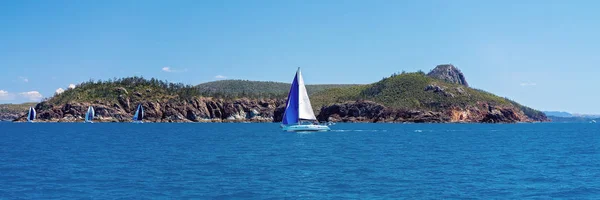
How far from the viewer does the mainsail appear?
101269 millimetres

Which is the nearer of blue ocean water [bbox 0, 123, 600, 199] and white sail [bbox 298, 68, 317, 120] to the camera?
blue ocean water [bbox 0, 123, 600, 199]

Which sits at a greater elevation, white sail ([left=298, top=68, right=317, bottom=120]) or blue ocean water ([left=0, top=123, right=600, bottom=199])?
white sail ([left=298, top=68, right=317, bottom=120])

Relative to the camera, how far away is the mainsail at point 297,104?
332ft

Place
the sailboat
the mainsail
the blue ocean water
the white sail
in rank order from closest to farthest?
the blue ocean water < the mainsail < the sailboat < the white sail

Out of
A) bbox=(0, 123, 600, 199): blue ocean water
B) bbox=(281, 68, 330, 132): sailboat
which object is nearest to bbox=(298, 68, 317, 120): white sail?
bbox=(281, 68, 330, 132): sailboat

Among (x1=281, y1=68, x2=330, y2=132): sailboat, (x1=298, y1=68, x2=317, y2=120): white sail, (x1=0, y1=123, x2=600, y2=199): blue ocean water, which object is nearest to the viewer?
(x1=0, y1=123, x2=600, y2=199): blue ocean water

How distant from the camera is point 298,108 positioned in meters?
104

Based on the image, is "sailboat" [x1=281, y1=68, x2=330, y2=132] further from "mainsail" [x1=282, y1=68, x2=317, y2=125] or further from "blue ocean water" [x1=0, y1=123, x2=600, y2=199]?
"blue ocean water" [x1=0, y1=123, x2=600, y2=199]

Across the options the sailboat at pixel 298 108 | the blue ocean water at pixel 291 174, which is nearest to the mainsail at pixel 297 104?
the sailboat at pixel 298 108

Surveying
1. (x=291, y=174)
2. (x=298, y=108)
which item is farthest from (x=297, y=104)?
(x=291, y=174)

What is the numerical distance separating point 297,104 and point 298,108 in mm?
1094

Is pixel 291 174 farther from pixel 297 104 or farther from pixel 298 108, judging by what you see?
pixel 298 108

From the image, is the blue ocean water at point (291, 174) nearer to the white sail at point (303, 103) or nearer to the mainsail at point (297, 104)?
the mainsail at point (297, 104)

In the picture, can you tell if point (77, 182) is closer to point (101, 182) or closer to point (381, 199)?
point (101, 182)
